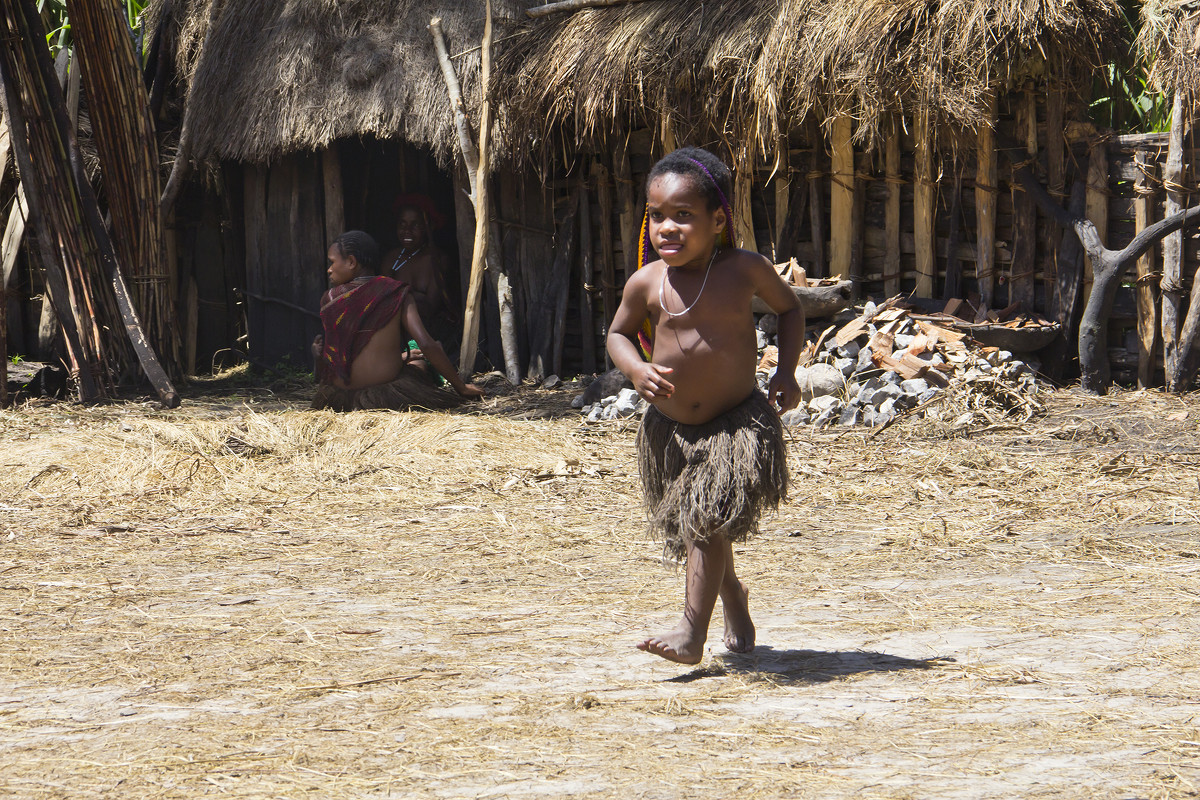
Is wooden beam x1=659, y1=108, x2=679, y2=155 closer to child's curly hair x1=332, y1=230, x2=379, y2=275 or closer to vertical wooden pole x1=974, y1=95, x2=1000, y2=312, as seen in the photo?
vertical wooden pole x1=974, y1=95, x2=1000, y2=312

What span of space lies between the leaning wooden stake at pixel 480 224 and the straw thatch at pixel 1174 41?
411cm

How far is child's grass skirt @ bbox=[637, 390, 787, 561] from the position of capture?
9.05 ft

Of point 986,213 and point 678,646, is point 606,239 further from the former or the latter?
point 678,646

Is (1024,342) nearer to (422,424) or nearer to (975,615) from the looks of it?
(422,424)

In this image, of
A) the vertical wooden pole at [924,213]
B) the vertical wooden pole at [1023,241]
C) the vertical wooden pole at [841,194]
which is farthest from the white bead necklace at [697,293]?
the vertical wooden pole at [841,194]

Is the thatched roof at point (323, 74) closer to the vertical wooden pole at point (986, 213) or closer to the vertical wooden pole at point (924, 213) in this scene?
the vertical wooden pole at point (924, 213)

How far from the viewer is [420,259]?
987 cm

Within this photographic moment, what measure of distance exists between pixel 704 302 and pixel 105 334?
642cm

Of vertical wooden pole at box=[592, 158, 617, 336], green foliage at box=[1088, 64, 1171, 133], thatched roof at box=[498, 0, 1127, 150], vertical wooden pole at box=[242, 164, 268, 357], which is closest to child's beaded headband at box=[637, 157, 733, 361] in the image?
thatched roof at box=[498, 0, 1127, 150]

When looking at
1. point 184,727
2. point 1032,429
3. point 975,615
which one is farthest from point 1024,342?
point 184,727

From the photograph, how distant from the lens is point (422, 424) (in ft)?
19.9

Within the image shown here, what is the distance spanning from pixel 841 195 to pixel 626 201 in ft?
5.47

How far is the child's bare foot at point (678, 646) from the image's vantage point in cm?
268

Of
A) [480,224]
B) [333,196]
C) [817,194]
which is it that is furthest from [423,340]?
[333,196]
